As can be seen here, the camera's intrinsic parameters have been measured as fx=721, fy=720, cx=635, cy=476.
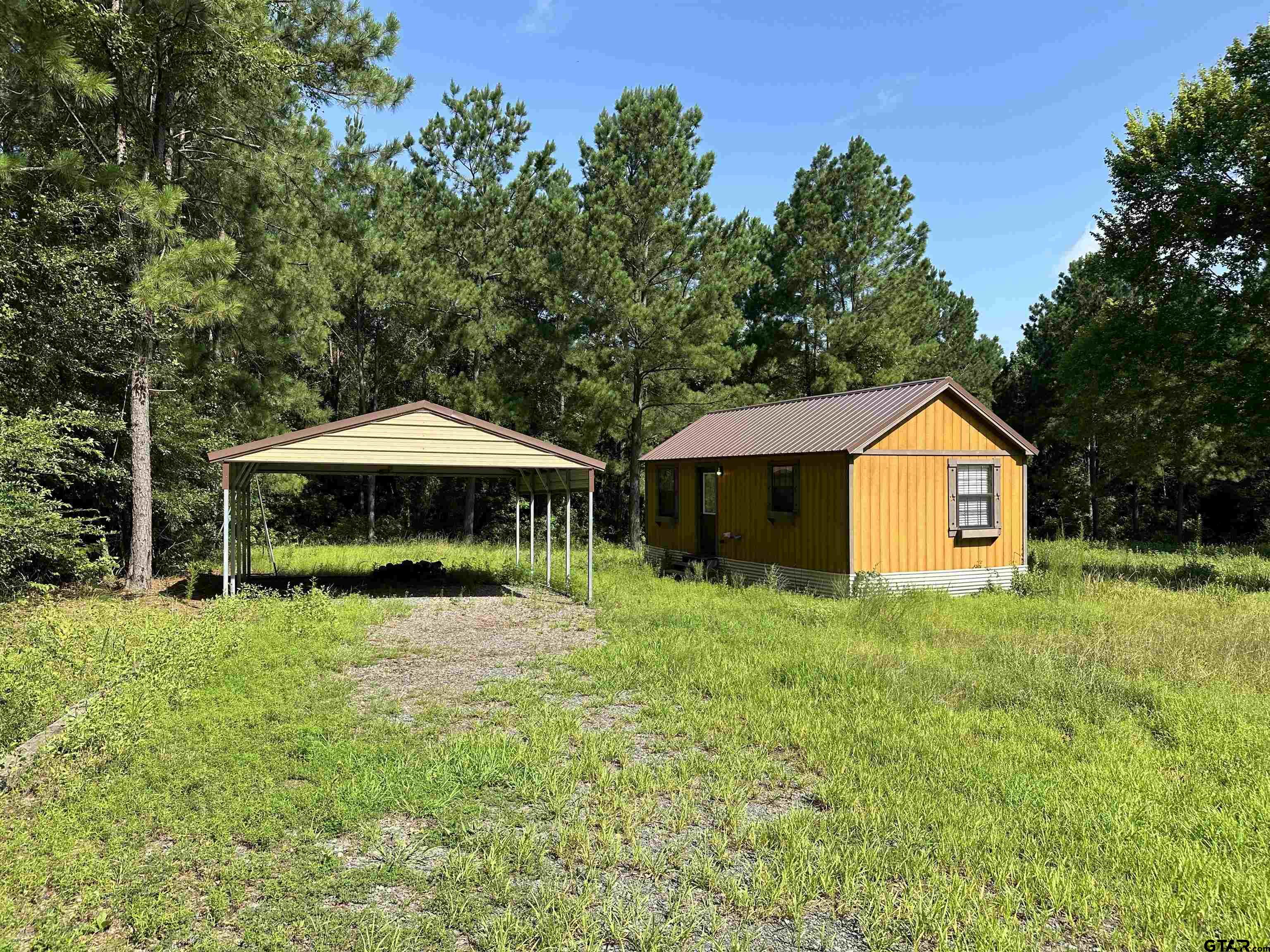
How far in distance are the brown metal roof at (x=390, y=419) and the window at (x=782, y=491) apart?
12.9 ft

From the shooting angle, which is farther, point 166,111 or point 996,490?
point 996,490

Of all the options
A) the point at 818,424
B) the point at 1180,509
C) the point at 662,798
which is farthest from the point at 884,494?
the point at 1180,509

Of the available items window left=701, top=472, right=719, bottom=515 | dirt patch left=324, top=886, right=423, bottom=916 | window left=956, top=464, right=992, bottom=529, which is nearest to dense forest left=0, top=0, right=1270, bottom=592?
window left=701, top=472, right=719, bottom=515

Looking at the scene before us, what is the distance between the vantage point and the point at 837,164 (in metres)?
23.9

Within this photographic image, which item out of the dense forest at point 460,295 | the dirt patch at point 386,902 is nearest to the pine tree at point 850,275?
the dense forest at point 460,295

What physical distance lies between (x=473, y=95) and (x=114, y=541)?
52.4 feet

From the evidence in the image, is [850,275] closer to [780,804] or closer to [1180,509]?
[1180,509]

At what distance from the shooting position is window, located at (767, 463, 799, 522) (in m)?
14.2

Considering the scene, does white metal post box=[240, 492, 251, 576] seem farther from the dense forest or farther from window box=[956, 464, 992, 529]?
window box=[956, 464, 992, 529]

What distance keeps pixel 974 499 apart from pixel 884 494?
7.30ft

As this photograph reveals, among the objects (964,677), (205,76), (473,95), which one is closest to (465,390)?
(473,95)

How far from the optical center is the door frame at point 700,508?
16.8 m

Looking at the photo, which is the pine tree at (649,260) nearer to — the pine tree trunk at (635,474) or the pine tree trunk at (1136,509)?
the pine tree trunk at (635,474)

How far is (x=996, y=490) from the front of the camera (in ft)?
46.5
